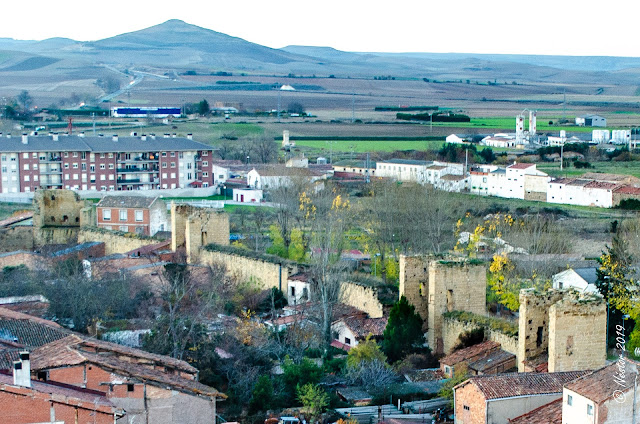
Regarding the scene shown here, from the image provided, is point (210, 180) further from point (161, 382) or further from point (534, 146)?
point (161, 382)

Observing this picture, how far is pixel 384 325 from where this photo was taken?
83.7ft

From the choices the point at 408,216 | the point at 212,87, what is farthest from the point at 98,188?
the point at 212,87

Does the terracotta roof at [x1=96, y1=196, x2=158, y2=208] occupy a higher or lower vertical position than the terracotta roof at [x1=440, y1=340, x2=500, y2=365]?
higher

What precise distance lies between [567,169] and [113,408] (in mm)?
61013

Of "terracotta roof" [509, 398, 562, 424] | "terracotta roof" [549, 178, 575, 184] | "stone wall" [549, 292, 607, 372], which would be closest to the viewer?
"terracotta roof" [509, 398, 562, 424]

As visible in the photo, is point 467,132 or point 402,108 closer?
point 467,132

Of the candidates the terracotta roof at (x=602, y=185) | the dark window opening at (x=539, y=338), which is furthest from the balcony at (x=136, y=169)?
the dark window opening at (x=539, y=338)

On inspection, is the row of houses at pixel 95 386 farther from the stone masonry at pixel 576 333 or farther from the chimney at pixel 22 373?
the stone masonry at pixel 576 333

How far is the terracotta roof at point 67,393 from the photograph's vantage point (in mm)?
13758

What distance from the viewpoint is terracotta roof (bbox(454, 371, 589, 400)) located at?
18.3m

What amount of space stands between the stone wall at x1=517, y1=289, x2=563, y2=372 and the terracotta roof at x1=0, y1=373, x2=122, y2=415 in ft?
29.2

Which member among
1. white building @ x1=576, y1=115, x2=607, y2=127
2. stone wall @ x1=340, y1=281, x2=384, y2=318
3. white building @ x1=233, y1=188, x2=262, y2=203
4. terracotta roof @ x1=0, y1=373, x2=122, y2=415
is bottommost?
white building @ x1=233, y1=188, x2=262, y2=203

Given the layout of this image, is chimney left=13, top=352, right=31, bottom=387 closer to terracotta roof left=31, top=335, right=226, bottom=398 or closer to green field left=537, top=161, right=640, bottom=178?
terracotta roof left=31, top=335, right=226, bottom=398

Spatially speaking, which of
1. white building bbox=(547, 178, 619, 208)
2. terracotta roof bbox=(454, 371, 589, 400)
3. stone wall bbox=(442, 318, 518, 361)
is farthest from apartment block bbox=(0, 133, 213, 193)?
terracotta roof bbox=(454, 371, 589, 400)
